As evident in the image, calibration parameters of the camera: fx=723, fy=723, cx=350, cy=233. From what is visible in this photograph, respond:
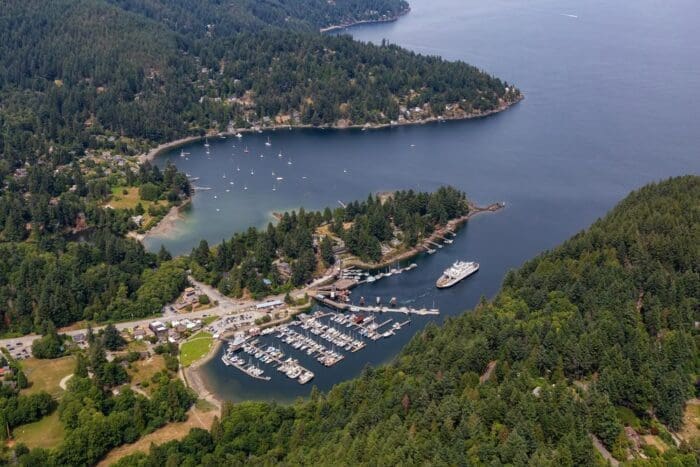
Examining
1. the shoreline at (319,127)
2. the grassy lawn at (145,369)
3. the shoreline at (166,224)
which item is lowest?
the grassy lawn at (145,369)

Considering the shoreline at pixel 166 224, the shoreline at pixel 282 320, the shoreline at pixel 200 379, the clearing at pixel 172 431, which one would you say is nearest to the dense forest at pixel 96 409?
the clearing at pixel 172 431

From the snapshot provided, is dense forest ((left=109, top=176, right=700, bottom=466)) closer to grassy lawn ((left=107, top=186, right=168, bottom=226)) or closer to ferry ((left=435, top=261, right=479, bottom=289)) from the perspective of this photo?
ferry ((left=435, top=261, right=479, bottom=289))

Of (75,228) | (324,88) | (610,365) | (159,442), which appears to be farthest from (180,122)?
(610,365)

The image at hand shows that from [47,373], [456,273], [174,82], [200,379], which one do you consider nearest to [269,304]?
[200,379]

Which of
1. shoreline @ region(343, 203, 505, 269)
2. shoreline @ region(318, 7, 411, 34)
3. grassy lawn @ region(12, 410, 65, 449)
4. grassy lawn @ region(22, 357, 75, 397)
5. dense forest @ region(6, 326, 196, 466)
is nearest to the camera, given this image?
dense forest @ region(6, 326, 196, 466)

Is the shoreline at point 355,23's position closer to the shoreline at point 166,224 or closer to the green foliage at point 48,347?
the shoreline at point 166,224

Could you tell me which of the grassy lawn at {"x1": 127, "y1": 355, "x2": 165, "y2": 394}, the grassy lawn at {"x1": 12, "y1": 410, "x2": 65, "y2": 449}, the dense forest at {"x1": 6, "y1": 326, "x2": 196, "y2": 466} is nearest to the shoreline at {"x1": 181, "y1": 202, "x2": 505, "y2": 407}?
the dense forest at {"x1": 6, "y1": 326, "x2": 196, "y2": 466}

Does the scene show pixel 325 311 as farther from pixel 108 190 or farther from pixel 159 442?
pixel 108 190

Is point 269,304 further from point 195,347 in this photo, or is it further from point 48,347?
point 48,347
